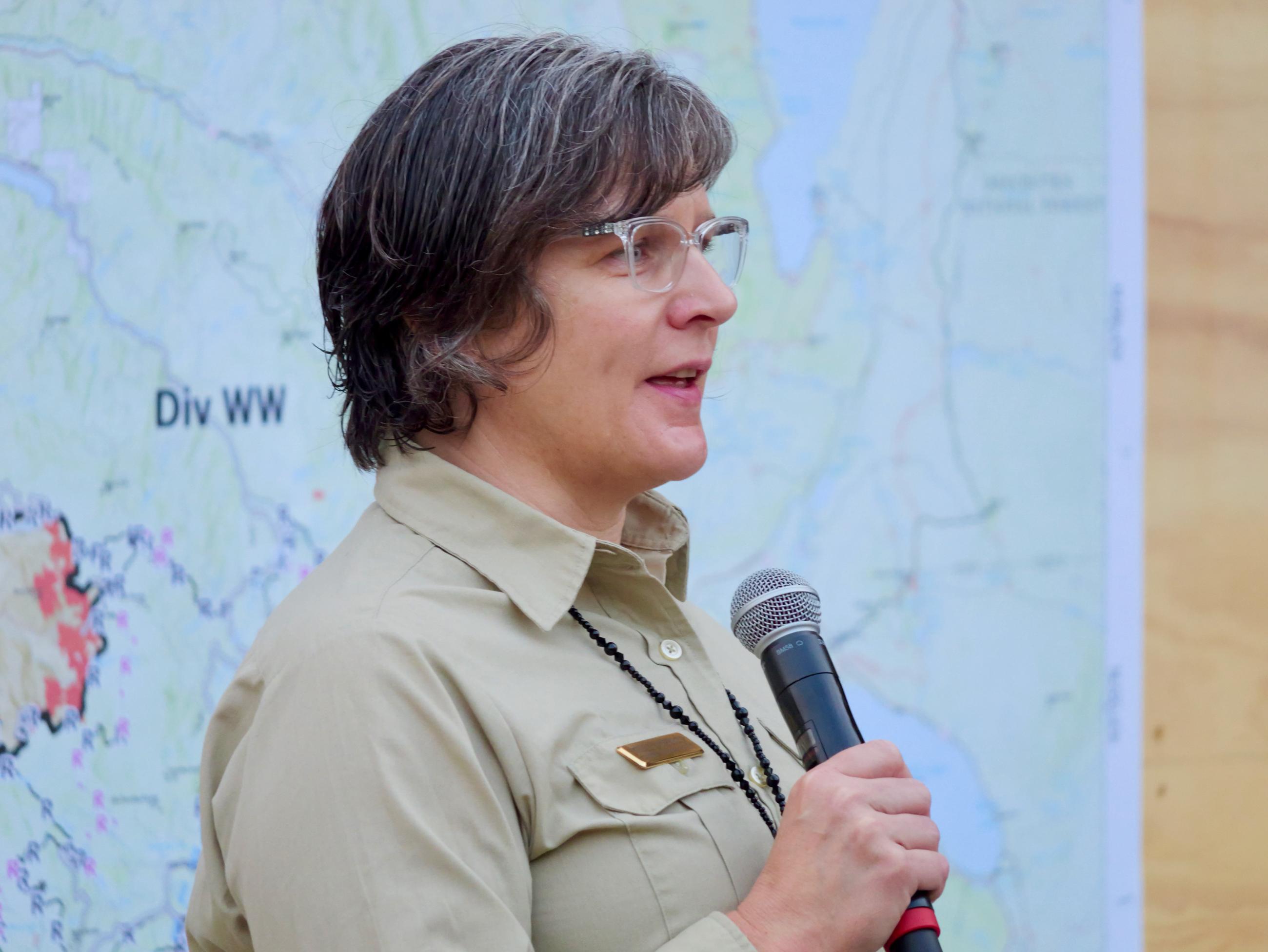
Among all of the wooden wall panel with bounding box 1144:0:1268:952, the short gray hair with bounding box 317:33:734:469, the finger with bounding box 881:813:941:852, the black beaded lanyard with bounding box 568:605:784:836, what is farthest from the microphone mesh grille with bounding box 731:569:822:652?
the wooden wall panel with bounding box 1144:0:1268:952

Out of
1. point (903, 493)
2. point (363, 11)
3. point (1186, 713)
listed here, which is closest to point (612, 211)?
point (363, 11)

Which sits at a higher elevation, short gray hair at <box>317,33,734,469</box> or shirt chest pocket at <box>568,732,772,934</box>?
short gray hair at <box>317,33,734,469</box>

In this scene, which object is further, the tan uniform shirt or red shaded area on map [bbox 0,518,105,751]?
red shaded area on map [bbox 0,518,105,751]

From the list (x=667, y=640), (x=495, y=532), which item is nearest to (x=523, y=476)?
(x=495, y=532)

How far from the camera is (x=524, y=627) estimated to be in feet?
3.31

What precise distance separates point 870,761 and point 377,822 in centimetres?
40

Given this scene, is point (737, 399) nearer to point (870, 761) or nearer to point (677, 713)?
point (677, 713)

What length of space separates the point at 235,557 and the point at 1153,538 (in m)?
1.58

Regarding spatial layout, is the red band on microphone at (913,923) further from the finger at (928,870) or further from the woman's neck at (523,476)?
the woman's neck at (523,476)

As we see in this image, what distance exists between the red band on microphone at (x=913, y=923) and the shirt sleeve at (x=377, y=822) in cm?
14

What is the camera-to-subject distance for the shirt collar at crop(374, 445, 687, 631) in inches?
40.2

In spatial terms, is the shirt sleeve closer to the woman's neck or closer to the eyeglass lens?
the woman's neck

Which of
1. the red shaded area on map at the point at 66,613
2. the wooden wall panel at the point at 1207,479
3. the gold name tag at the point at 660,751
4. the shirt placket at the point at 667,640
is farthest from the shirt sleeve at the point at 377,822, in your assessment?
the wooden wall panel at the point at 1207,479

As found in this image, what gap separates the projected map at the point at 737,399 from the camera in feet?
5.40
